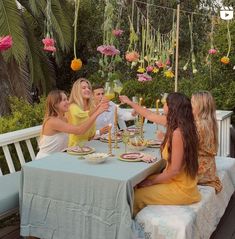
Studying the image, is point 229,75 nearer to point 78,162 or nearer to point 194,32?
point 194,32

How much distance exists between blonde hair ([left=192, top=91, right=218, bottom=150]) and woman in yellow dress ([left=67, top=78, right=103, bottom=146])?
0.90 meters

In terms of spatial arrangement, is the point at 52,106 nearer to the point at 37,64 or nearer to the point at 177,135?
the point at 177,135

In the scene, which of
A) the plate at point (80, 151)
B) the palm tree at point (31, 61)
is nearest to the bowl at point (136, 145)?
the plate at point (80, 151)

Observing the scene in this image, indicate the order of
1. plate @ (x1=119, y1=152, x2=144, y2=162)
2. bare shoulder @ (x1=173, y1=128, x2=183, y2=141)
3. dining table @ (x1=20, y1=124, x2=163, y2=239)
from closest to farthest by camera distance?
dining table @ (x1=20, y1=124, x2=163, y2=239)
bare shoulder @ (x1=173, y1=128, x2=183, y2=141)
plate @ (x1=119, y1=152, x2=144, y2=162)

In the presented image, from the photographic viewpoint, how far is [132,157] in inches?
104

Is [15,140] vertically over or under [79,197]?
over

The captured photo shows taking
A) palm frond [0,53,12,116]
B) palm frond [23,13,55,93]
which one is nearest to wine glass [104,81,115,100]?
palm frond [0,53,12,116]

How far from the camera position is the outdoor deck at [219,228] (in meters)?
2.96

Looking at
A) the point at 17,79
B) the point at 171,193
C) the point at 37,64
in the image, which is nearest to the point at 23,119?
the point at 171,193

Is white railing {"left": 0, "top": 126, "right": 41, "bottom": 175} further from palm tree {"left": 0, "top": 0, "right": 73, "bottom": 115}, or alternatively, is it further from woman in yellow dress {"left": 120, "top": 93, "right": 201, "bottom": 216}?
palm tree {"left": 0, "top": 0, "right": 73, "bottom": 115}

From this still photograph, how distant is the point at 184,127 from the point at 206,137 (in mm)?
499

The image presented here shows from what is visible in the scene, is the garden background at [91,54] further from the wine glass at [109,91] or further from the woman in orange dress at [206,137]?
the woman in orange dress at [206,137]

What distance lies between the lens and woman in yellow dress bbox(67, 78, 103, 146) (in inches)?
135

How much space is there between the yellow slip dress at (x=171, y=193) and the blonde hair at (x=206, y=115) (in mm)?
480
